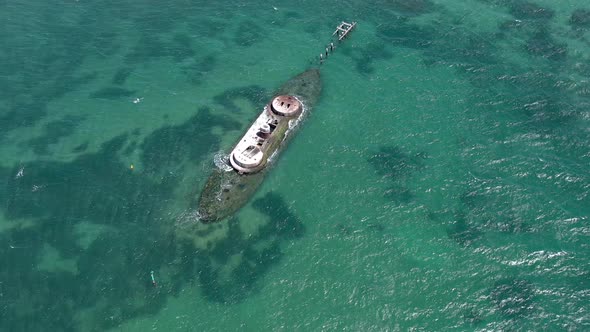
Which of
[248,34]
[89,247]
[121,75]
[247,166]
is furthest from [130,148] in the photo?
[248,34]

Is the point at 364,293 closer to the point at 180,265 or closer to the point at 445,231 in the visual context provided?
the point at 445,231

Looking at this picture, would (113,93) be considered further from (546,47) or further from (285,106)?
(546,47)

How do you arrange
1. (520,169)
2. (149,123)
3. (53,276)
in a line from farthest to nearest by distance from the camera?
(149,123)
(520,169)
(53,276)

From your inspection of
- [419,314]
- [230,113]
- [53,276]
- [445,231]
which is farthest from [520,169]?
[53,276]

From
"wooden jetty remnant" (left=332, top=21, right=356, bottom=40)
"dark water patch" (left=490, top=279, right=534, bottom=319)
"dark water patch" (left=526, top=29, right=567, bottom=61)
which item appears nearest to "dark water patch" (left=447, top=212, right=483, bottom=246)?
"dark water patch" (left=490, top=279, right=534, bottom=319)

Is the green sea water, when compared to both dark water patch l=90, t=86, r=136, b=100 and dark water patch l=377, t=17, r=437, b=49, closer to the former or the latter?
dark water patch l=377, t=17, r=437, b=49
